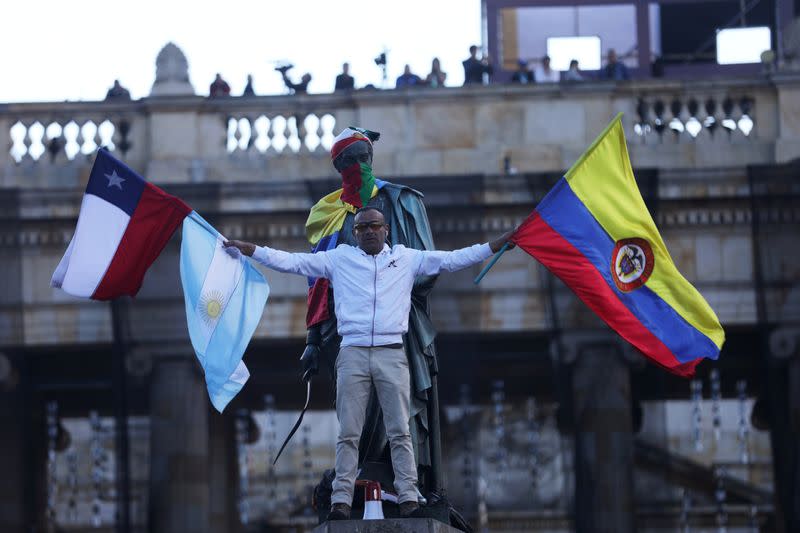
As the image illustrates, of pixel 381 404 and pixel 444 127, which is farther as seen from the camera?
pixel 444 127

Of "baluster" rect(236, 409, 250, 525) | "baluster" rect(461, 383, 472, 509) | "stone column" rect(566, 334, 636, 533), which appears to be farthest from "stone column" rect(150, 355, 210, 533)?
"stone column" rect(566, 334, 636, 533)

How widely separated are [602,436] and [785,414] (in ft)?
9.23

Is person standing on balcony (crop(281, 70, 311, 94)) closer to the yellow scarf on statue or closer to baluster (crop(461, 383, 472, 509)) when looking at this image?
baluster (crop(461, 383, 472, 509))

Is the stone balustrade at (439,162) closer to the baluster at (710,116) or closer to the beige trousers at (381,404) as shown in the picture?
the baluster at (710,116)

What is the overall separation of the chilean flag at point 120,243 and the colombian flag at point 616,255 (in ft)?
10.1

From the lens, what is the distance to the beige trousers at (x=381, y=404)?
1778 centimetres

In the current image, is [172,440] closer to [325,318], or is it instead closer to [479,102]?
[479,102]

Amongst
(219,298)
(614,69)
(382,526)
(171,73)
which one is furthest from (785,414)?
(382,526)

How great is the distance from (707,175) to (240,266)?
63.1 feet

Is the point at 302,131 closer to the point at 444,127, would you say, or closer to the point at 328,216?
the point at 444,127

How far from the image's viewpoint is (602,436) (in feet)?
128

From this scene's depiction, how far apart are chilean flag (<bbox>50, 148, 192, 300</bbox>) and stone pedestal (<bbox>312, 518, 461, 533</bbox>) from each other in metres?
Result: 3.90

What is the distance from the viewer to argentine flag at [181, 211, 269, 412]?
19.6 meters

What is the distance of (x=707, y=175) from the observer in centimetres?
3809
